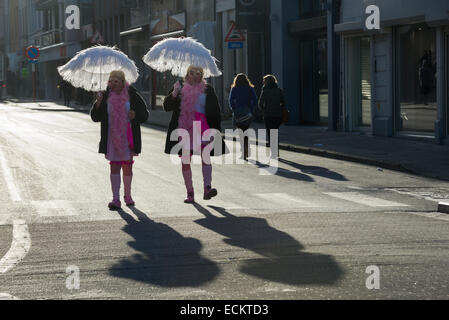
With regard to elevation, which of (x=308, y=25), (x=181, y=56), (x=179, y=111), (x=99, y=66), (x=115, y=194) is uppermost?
(x=308, y=25)

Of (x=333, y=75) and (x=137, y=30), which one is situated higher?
(x=137, y=30)

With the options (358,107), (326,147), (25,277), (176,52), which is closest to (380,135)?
(358,107)

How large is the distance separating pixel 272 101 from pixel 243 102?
1178mm

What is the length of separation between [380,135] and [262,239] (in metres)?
15.4

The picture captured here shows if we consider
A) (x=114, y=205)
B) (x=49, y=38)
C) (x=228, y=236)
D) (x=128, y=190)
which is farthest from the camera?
(x=49, y=38)

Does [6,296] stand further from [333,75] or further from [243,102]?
[333,75]

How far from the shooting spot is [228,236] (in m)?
9.46

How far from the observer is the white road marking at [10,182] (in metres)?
12.9

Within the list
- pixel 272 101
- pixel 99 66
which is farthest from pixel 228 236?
pixel 272 101

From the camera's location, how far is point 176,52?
12.1 meters

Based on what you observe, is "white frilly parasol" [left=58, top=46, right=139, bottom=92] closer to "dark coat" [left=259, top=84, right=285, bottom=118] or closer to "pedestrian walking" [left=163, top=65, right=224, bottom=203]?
"pedestrian walking" [left=163, top=65, right=224, bottom=203]

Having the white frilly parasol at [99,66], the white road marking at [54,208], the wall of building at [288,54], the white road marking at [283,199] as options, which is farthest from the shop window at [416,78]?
the white road marking at [54,208]

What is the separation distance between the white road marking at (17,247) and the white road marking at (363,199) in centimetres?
421
